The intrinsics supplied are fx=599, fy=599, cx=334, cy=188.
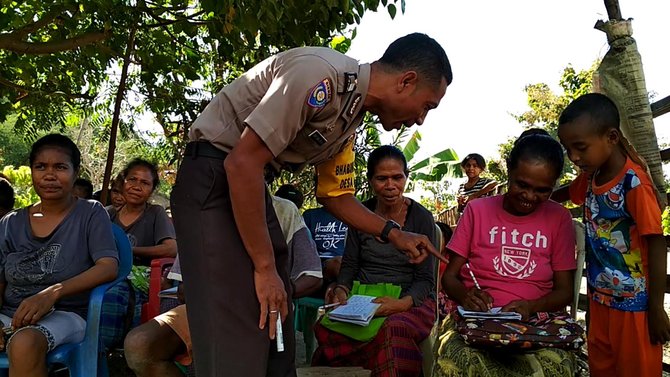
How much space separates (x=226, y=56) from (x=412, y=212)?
258 cm

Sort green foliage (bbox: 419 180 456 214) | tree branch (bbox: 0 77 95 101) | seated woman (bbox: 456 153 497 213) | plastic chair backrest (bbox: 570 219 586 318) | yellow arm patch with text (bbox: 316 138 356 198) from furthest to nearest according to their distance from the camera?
1. green foliage (bbox: 419 180 456 214)
2. seated woman (bbox: 456 153 497 213)
3. tree branch (bbox: 0 77 95 101)
4. plastic chair backrest (bbox: 570 219 586 318)
5. yellow arm patch with text (bbox: 316 138 356 198)

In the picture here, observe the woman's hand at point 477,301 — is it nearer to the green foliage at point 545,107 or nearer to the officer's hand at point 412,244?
the officer's hand at point 412,244

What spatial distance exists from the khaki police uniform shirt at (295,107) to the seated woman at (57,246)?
1.42 m

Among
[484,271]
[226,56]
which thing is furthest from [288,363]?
[226,56]

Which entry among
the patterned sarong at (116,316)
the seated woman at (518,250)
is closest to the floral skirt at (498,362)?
the seated woman at (518,250)

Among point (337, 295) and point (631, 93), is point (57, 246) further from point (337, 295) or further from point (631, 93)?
point (631, 93)

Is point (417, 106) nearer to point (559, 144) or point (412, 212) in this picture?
point (559, 144)

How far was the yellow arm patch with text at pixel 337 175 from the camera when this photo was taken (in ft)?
6.95

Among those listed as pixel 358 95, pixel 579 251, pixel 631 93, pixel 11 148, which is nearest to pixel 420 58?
pixel 358 95

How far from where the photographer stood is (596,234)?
8.57ft

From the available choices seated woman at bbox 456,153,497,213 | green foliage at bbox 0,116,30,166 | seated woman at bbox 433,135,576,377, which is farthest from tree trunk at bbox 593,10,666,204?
green foliage at bbox 0,116,30,166

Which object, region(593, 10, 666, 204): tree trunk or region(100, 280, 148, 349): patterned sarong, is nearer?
region(593, 10, 666, 204): tree trunk

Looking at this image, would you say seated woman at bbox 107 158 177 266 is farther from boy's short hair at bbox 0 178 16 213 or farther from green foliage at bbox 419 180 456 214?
green foliage at bbox 419 180 456 214

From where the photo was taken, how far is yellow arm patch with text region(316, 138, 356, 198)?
6.95 feet
